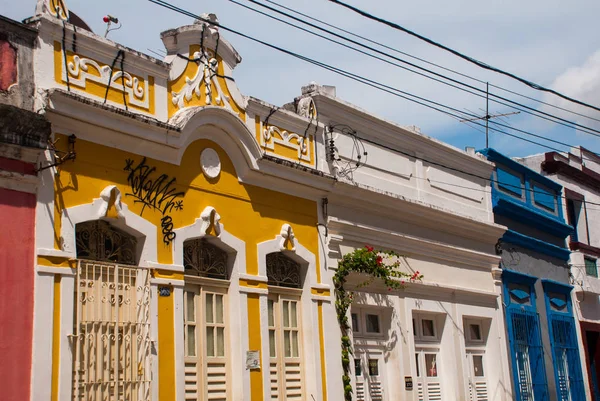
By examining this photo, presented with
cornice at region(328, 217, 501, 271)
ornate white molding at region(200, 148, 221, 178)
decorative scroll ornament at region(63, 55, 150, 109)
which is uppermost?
decorative scroll ornament at region(63, 55, 150, 109)

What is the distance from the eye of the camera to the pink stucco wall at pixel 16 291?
29.6 feet

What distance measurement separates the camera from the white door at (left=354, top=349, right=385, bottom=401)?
14484 millimetres

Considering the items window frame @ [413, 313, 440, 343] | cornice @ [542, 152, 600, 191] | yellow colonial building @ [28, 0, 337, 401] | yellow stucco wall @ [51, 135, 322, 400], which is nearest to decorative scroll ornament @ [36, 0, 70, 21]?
yellow colonial building @ [28, 0, 337, 401]

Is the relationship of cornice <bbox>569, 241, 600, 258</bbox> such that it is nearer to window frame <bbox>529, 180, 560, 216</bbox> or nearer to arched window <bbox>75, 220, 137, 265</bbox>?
window frame <bbox>529, 180, 560, 216</bbox>

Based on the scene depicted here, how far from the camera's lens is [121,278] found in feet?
34.5

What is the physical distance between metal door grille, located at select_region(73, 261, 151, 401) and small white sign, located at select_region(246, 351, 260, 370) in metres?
1.90

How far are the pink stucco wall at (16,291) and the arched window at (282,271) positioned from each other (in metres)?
4.45

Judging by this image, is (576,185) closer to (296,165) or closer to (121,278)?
(296,165)

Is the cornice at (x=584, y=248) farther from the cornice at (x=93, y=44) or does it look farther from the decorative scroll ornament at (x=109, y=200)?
the decorative scroll ornament at (x=109, y=200)

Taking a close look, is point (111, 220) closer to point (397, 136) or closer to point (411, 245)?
point (411, 245)

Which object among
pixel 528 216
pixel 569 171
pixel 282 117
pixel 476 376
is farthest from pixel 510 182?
pixel 282 117

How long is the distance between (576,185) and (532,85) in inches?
424

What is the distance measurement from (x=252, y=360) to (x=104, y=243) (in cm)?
286

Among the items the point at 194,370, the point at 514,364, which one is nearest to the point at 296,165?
the point at 194,370
